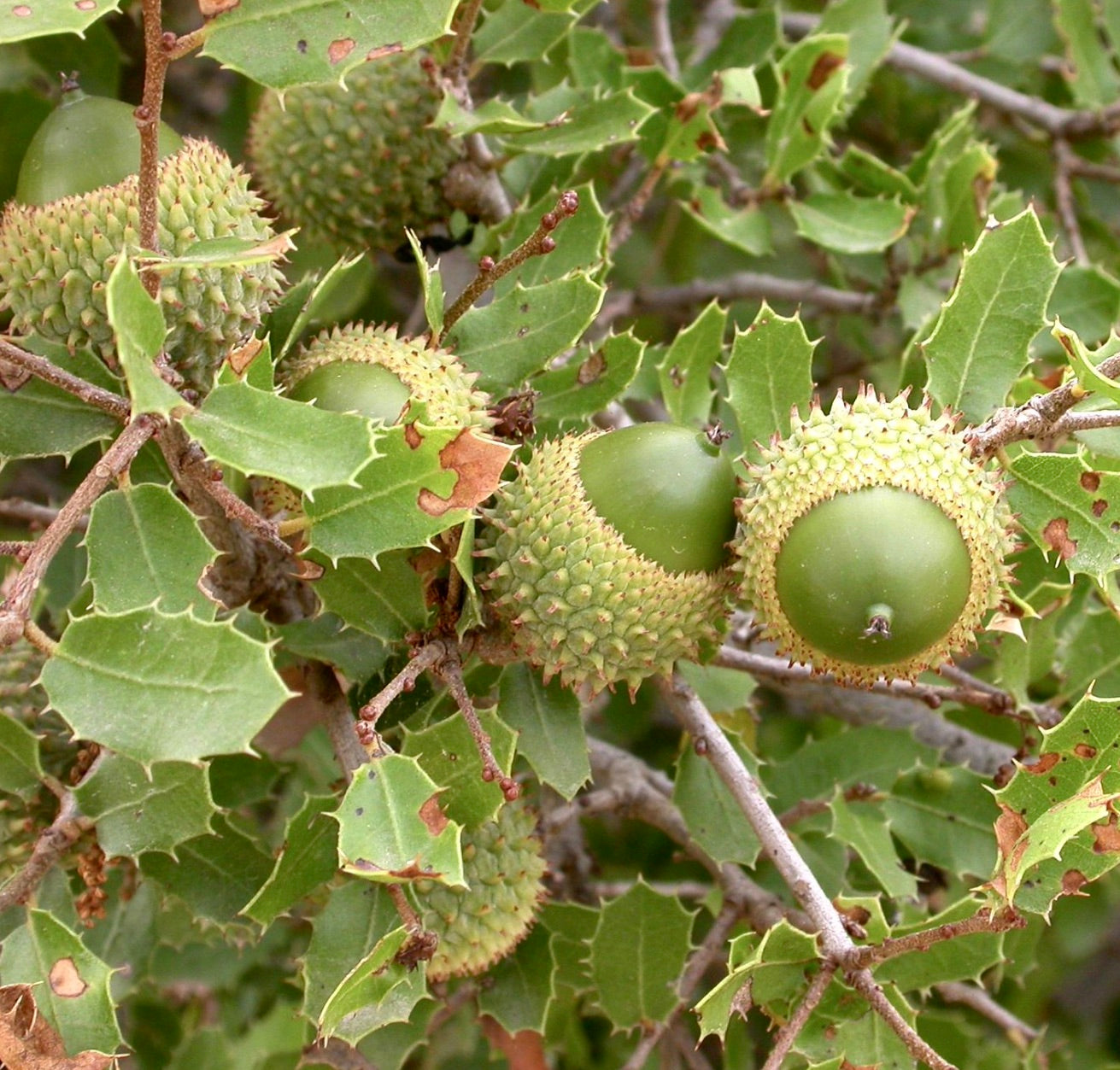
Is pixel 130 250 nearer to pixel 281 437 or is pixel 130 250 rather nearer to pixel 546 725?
pixel 281 437

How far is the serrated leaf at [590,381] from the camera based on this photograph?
2018 mm

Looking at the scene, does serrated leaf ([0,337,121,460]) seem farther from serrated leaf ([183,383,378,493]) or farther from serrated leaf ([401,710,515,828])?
serrated leaf ([401,710,515,828])

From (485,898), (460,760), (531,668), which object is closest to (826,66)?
(531,668)

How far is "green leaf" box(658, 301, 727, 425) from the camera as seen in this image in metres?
2.29

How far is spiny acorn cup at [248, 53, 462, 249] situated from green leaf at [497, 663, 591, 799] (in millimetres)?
1011

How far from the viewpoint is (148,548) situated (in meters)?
1.61

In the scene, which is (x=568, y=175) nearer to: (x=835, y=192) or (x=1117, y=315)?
(x=835, y=192)

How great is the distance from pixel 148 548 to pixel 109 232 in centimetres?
43

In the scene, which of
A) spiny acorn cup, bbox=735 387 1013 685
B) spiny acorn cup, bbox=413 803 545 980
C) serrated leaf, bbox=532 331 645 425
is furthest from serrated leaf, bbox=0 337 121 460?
spiny acorn cup, bbox=735 387 1013 685

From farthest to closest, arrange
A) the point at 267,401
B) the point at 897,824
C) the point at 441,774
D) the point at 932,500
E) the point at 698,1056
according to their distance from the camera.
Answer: the point at 698,1056 < the point at 897,824 < the point at 441,774 < the point at 932,500 < the point at 267,401

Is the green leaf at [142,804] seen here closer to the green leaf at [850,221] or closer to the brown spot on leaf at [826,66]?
the green leaf at [850,221]

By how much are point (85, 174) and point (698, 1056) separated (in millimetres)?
1993

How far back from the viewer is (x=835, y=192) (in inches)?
108

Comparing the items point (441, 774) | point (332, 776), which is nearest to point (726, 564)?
point (441, 774)
